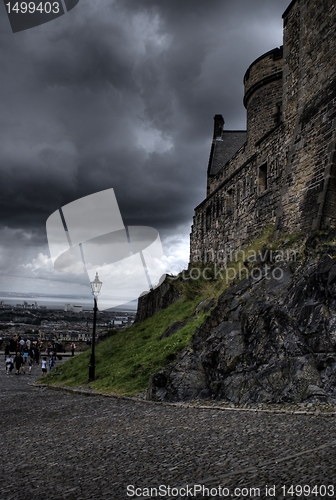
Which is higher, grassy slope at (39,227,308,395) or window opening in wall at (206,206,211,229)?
window opening in wall at (206,206,211,229)

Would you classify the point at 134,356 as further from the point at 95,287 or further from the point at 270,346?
the point at 270,346

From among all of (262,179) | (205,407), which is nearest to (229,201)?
(262,179)

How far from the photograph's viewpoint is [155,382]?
1142 cm

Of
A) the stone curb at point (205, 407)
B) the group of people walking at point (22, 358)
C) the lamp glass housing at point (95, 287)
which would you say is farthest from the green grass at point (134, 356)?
the group of people walking at point (22, 358)

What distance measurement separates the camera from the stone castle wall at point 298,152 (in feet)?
41.2

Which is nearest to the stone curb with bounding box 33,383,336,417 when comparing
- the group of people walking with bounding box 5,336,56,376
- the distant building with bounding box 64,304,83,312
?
the group of people walking with bounding box 5,336,56,376

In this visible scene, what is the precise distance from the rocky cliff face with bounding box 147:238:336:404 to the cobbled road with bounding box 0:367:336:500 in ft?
2.84

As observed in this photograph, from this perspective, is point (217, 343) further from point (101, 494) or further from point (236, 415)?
point (101, 494)

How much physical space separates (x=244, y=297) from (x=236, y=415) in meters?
4.41

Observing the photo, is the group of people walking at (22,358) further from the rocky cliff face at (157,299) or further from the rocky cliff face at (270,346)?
the rocky cliff face at (270,346)

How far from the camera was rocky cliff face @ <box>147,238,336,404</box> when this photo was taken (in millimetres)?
8289

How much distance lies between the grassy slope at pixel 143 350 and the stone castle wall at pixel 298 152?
1.20 metres

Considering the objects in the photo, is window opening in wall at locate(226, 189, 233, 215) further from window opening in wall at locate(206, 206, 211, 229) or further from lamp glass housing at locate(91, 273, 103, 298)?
lamp glass housing at locate(91, 273, 103, 298)

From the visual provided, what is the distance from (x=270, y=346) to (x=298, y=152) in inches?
295
